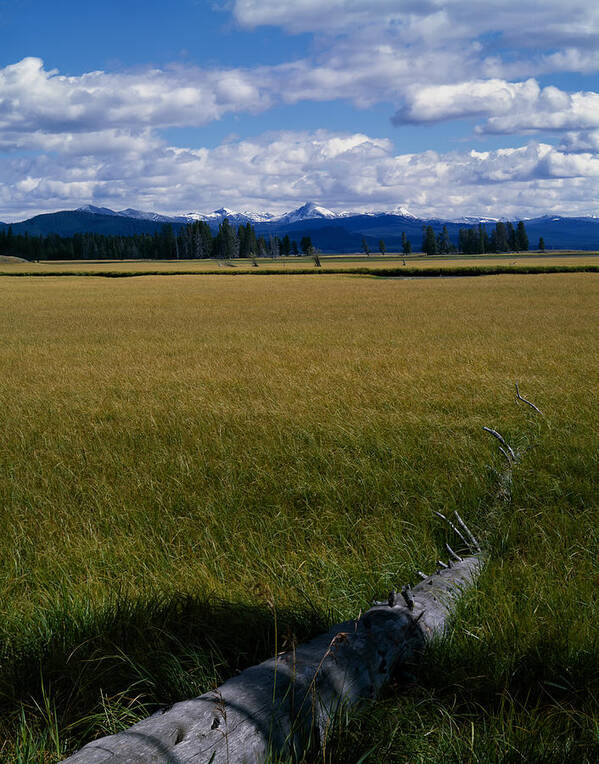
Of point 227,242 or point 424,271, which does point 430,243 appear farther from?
point 424,271

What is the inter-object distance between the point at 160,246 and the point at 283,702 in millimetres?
178475

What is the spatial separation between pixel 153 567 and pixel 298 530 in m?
1.35

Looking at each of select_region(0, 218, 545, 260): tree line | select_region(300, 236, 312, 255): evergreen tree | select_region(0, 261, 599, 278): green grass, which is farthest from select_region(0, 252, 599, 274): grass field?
select_region(300, 236, 312, 255): evergreen tree

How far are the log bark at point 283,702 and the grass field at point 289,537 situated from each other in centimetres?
16

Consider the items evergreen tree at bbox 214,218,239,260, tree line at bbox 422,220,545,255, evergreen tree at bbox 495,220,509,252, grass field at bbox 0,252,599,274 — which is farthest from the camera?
tree line at bbox 422,220,545,255

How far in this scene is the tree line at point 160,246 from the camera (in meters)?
161

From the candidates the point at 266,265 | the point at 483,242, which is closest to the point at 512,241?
the point at 483,242

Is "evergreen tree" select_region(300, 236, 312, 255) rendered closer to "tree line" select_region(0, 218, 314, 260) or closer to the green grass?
"tree line" select_region(0, 218, 314, 260)

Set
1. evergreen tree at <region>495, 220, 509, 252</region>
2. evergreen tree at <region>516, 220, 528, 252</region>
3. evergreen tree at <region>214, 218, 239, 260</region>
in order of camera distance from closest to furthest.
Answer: evergreen tree at <region>214, 218, 239, 260</region> → evergreen tree at <region>495, 220, 509, 252</region> → evergreen tree at <region>516, 220, 528, 252</region>

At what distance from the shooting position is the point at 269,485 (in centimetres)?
625

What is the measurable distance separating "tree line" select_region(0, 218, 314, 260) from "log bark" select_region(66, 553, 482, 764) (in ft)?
513

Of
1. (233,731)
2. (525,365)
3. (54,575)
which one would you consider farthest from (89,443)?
(525,365)

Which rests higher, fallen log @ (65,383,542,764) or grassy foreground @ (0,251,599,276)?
grassy foreground @ (0,251,599,276)

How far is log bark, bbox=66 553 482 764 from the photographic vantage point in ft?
6.53
